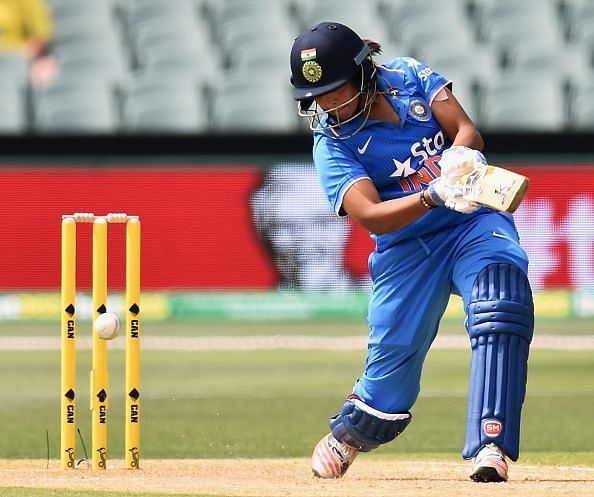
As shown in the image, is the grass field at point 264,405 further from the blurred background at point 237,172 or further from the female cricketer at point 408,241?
the female cricketer at point 408,241

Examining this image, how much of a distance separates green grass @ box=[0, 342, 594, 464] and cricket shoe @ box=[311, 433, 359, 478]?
3.48 feet

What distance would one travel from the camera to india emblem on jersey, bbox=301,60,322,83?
4660mm

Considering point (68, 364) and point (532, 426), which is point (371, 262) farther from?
point (532, 426)

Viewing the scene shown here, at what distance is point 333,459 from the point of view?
5.11m

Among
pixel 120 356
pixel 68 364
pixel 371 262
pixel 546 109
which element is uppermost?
pixel 546 109

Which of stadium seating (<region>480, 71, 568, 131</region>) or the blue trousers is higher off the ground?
stadium seating (<region>480, 71, 568, 131</region>)

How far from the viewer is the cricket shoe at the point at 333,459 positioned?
511 centimetres

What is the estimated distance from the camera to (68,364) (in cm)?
514

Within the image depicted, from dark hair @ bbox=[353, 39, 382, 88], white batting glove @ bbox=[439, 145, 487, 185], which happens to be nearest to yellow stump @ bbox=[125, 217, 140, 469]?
dark hair @ bbox=[353, 39, 382, 88]

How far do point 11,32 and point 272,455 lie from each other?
930cm

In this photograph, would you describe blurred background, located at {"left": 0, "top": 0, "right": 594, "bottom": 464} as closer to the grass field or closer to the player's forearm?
the grass field

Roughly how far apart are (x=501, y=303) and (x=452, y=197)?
415 millimetres

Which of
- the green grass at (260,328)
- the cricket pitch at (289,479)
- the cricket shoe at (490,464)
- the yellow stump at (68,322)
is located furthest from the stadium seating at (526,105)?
the cricket shoe at (490,464)

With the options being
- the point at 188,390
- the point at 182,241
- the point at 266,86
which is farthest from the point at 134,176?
the point at 188,390
